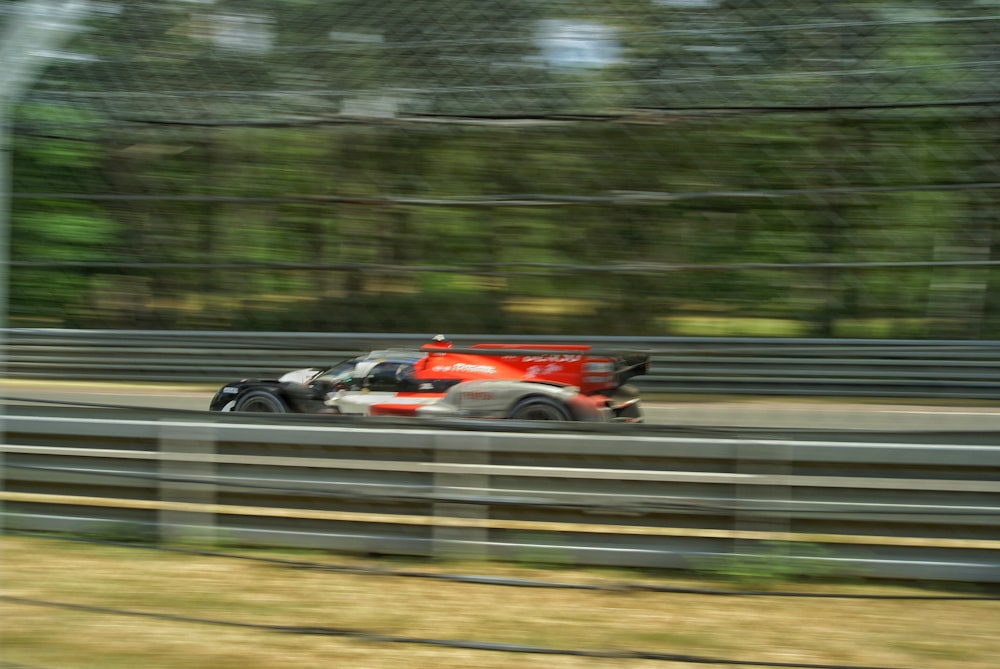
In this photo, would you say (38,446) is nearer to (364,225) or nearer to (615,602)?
(615,602)

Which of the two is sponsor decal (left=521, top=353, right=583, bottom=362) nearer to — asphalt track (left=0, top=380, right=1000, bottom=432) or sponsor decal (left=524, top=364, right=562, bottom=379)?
sponsor decal (left=524, top=364, right=562, bottom=379)

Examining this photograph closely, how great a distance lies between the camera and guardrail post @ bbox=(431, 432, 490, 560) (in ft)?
15.4

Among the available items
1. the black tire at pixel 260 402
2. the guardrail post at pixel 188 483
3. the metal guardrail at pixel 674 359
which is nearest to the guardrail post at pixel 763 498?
the guardrail post at pixel 188 483

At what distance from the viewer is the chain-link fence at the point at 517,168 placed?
46.0ft

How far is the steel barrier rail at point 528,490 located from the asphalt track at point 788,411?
6.57m

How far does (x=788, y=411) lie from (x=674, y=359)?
1.66m

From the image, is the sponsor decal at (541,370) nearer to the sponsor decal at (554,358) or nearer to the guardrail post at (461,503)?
the sponsor decal at (554,358)

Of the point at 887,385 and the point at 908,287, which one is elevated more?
the point at 908,287

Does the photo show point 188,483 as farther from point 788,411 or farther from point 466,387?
point 788,411

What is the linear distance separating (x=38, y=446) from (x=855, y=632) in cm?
405

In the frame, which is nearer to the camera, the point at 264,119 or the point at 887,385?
the point at 887,385

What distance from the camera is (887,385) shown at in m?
12.4

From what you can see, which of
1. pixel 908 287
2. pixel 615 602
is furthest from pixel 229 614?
pixel 908 287

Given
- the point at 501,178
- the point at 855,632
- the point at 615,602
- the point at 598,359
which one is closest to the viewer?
the point at 855,632
